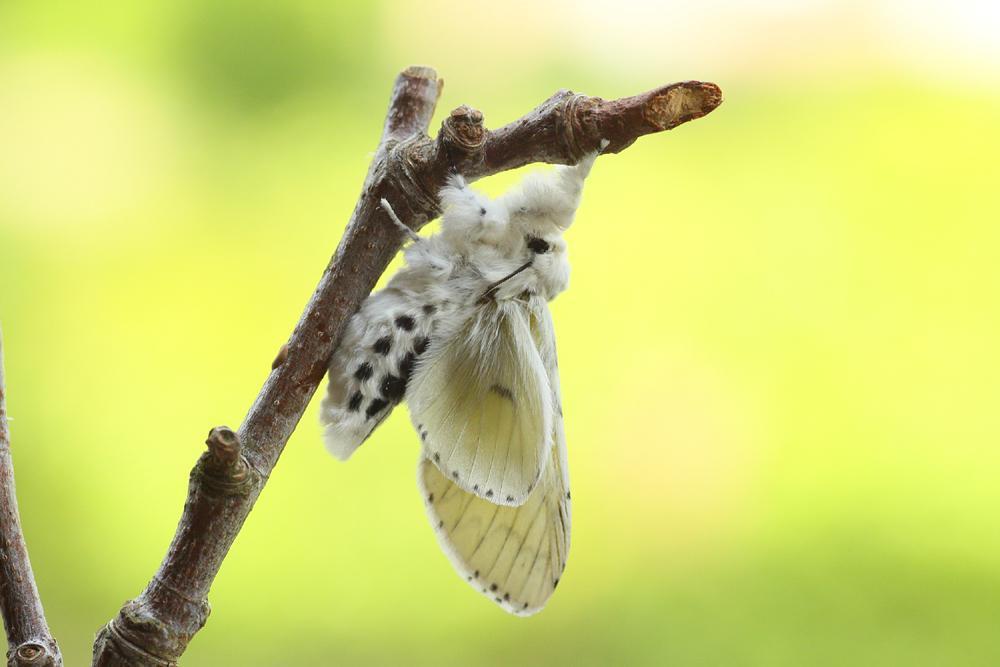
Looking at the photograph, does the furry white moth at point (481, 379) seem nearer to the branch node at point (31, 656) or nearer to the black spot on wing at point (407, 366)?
the black spot on wing at point (407, 366)

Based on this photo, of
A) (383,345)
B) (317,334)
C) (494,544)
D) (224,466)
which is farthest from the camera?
(494,544)

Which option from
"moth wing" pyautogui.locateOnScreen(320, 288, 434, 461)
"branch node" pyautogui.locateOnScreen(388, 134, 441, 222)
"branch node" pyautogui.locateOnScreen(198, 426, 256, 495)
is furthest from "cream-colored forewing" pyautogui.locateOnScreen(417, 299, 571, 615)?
"branch node" pyautogui.locateOnScreen(198, 426, 256, 495)

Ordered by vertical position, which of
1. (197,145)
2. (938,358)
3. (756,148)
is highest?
(756,148)

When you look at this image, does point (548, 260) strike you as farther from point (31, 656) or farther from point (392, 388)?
point (31, 656)

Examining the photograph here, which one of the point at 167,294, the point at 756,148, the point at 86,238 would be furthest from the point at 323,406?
the point at 756,148

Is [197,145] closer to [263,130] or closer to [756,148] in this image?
[263,130]

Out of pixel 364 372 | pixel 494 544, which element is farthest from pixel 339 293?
pixel 494 544

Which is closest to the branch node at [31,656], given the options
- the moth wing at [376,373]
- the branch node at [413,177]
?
the moth wing at [376,373]

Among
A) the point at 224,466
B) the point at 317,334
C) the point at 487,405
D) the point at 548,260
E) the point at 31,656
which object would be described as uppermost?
the point at 548,260
